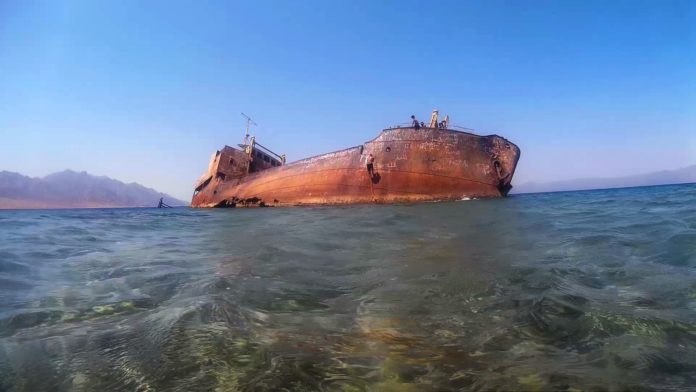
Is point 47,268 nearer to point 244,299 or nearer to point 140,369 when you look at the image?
point 244,299

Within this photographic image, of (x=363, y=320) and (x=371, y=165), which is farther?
(x=371, y=165)

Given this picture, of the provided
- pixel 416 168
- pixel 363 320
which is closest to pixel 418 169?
pixel 416 168

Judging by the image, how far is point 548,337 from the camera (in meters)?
2.13

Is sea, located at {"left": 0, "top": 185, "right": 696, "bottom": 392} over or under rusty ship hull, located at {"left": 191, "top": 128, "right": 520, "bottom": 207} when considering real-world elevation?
under

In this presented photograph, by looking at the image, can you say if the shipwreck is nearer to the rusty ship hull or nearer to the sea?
the rusty ship hull

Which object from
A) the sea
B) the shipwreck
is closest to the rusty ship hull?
the shipwreck

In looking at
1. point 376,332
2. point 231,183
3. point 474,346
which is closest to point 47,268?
point 376,332

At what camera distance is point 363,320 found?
2562 mm

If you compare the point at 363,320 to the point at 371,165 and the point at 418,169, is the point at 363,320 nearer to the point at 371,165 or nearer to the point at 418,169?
the point at 418,169

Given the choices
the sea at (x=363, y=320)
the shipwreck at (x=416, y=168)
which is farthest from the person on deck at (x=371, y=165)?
the sea at (x=363, y=320)

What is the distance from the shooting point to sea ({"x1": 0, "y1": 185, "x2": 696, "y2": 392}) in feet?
5.74

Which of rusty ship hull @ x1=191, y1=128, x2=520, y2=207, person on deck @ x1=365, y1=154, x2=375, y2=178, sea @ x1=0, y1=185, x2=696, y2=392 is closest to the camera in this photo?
sea @ x1=0, y1=185, x2=696, y2=392

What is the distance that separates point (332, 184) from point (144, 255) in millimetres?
11921

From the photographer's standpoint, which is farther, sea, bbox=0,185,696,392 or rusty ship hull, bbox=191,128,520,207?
rusty ship hull, bbox=191,128,520,207
